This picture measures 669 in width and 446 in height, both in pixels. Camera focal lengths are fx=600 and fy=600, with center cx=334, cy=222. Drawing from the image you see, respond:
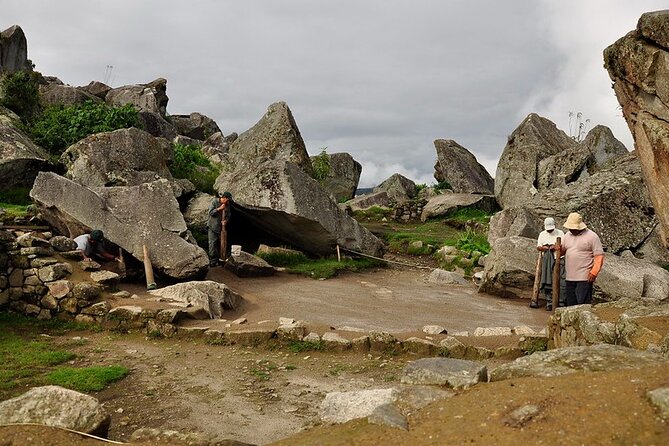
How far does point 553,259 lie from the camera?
46.5ft

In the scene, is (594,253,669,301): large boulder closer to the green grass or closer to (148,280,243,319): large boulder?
the green grass

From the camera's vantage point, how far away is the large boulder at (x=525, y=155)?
97.7 feet

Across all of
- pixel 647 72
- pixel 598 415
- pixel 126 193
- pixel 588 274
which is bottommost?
pixel 598 415

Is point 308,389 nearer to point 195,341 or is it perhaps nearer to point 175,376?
point 175,376

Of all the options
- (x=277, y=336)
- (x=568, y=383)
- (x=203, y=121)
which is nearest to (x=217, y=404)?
(x=277, y=336)

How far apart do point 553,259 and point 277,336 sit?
7247mm

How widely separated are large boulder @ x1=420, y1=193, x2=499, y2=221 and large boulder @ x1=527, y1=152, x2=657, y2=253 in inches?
419

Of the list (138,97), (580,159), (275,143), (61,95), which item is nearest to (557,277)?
(275,143)

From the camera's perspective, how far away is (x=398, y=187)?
41.2 metres

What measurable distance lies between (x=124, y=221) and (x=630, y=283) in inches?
510

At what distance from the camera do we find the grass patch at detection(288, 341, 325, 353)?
1024cm

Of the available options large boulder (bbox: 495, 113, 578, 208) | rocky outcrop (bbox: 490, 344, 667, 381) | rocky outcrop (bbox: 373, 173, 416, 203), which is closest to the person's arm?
rocky outcrop (bbox: 490, 344, 667, 381)

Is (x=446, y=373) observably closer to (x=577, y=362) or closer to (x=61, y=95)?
(x=577, y=362)

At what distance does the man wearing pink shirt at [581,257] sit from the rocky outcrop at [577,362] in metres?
5.83
